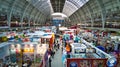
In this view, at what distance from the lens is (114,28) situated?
31.9 m

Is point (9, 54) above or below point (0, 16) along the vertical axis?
below

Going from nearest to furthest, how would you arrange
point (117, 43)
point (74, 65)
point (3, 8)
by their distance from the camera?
point (74, 65)
point (117, 43)
point (3, 8)

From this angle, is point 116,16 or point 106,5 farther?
point 106,5

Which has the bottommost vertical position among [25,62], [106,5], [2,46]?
[25,62]

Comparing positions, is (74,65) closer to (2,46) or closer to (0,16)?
(2,46)

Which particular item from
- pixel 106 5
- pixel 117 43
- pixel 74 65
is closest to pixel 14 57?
pixel 74 65

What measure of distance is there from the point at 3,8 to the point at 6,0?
172 cm

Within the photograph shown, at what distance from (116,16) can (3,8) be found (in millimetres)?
21826

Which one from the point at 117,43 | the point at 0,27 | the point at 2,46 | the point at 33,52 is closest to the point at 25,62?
the point at 33,52

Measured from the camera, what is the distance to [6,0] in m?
34.5

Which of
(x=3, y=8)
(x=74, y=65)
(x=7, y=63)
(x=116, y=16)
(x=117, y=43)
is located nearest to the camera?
(x=74, y=65)

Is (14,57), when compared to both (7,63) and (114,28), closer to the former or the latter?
(7,63)

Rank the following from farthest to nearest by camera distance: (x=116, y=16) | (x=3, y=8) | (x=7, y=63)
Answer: (x=3, y=8), (x=116, y=16), (x=7, y=63)

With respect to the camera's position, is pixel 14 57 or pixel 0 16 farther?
pixel 0 16
